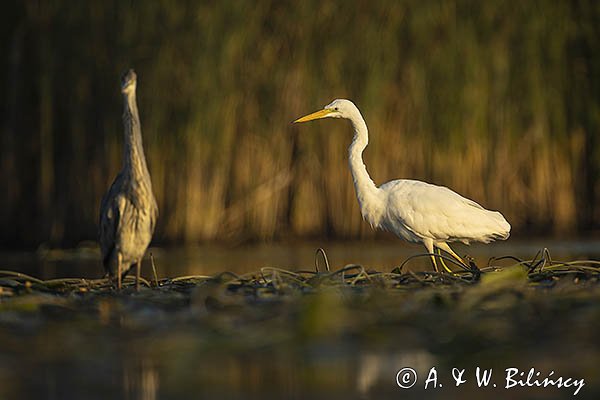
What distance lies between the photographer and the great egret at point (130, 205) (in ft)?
21.8

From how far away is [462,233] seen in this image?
7.82 m

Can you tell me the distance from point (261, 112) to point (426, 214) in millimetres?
4548

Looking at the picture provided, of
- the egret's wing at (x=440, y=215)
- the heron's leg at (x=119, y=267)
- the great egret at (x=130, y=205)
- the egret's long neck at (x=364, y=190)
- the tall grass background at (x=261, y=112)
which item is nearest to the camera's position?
the heron's leg at (x=119, y=267)

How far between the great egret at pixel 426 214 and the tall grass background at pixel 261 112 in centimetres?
365

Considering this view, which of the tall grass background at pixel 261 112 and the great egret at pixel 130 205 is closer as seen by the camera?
the great egret at pixel 130 205

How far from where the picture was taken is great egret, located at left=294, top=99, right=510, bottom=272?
25.2ft

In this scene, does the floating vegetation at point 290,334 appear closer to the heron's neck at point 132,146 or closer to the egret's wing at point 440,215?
the heron's neck at point 132,146

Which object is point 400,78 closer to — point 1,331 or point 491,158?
point 491,158

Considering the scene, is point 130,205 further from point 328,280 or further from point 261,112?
point 261,112

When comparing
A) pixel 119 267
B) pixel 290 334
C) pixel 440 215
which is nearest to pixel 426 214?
pixel 440 215

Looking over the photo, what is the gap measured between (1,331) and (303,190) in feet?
24.0

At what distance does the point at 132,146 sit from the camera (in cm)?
670

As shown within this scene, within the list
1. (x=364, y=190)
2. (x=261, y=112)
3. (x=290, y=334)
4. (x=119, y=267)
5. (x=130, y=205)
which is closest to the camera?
(x=290, y=334)

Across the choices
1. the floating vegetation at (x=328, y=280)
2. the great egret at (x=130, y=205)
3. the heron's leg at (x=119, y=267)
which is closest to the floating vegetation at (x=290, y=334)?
the floating vegetation at (x=328, y=280)
